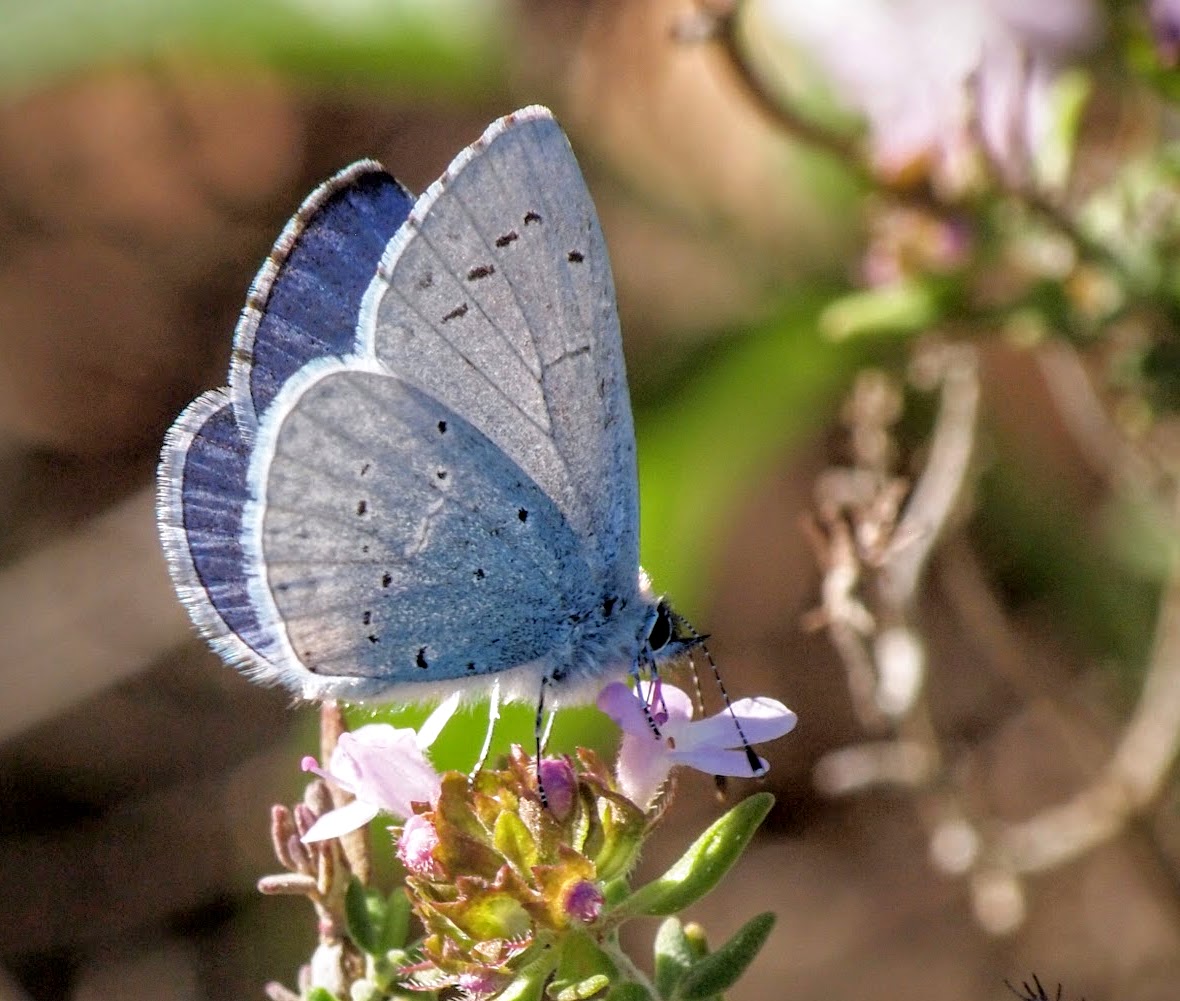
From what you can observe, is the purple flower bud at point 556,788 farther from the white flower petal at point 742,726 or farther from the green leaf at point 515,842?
the white flower petal at point 742,726

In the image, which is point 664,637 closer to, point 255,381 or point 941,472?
point 255,381

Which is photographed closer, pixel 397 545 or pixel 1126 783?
pixel 397 545

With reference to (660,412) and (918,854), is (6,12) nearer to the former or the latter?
(660,412)

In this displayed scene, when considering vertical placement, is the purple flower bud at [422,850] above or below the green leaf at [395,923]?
above

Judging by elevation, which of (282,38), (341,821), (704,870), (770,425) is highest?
(282,38)

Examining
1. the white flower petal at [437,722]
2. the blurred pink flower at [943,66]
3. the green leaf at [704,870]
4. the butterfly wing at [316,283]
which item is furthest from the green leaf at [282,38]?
the green leaf at [704,870]

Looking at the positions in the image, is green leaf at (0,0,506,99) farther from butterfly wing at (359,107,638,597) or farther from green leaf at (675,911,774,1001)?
green leaf at (675,911,774,1001)

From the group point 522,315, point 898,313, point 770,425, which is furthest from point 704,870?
point 770,425
